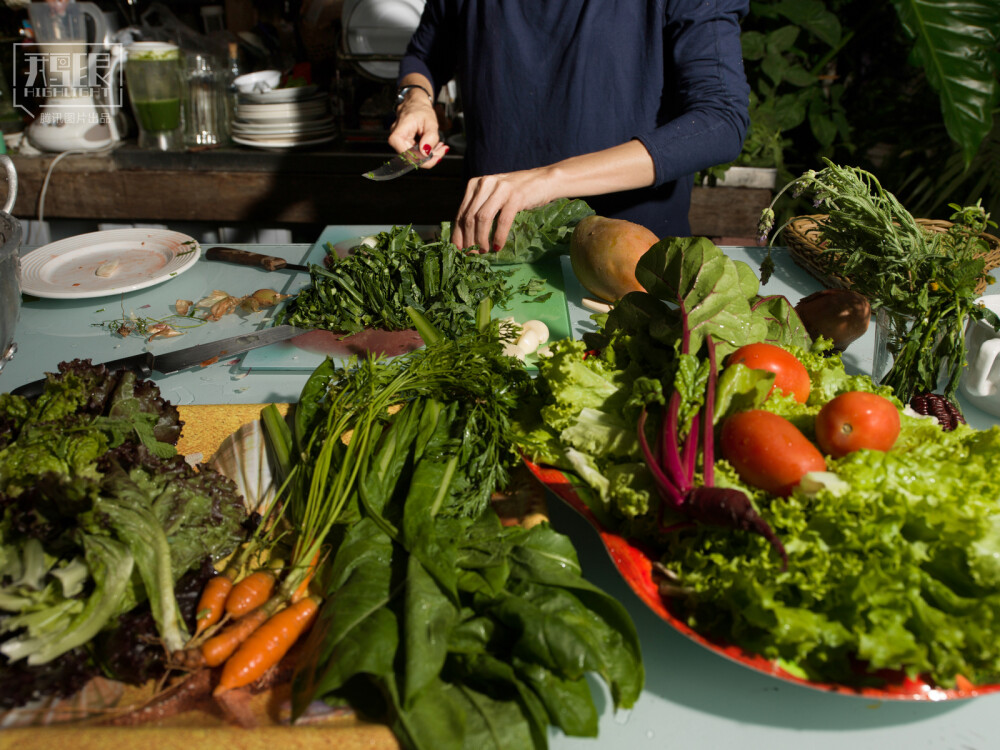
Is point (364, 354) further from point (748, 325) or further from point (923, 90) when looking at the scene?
point (923, 90)

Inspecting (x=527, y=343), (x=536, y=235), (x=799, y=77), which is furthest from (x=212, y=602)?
(x=799, y=77)

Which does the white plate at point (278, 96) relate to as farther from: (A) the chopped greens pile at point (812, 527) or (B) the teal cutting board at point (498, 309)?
(A) the chopped greens pile at point (812, 527)

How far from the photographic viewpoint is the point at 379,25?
11.3 ft

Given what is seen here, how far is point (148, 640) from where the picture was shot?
0.84 meters

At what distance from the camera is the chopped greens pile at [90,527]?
0.84 m

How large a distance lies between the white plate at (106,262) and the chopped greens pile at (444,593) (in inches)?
44.2

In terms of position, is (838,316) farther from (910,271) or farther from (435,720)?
(435,720)

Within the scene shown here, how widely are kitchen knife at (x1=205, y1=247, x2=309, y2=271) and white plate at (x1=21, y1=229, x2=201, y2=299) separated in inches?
2.9

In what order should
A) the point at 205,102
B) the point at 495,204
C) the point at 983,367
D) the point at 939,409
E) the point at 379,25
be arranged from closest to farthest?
the point at 939,409
the point at 983,367
the point at 495,204
the point at 379,25
the point at 205,102

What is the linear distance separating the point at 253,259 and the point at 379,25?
6.47ft

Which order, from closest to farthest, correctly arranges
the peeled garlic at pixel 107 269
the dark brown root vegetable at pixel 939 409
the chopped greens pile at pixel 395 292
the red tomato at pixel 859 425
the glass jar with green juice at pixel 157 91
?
1. the red tomato at pixel 859 425
2. the dark brown root vegetable at pixel 939 409
3. the chopped greens pile at pixel 395 292
4. the peeled garlic at pixel 107 269
5. the glass jar with green juice at pixel 157 91

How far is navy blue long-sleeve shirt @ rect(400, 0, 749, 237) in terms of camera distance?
2.18 metres

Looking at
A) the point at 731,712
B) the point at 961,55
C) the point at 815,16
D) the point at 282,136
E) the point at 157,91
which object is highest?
the point at 815,16

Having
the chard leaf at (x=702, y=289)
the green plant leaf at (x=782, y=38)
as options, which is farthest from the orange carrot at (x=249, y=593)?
the green plant leaf at (x=782, y=38)
